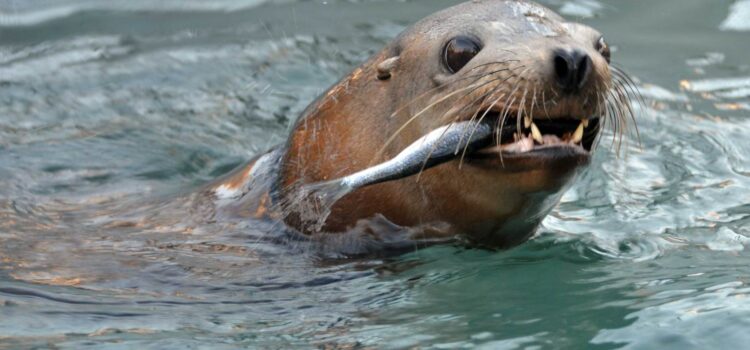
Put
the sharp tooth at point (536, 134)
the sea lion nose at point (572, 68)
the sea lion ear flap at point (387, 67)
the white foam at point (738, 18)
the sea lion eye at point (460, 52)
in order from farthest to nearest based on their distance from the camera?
the white foam at point (738, 18)
the sea lion ear flap at point (387, 67)
the sea lion eye at point (460, 52)
the sharp tooth at point (536, 134)
the sea lion nose at point (572, 68)

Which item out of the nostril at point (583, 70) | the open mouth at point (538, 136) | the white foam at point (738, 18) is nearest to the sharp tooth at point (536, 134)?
the open mouth at point (538, 136)

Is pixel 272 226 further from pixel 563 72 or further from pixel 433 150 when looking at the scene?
pixel 563 72

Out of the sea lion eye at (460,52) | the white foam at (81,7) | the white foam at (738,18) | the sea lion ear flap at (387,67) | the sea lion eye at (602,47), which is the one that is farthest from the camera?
the white foam at (738,18)

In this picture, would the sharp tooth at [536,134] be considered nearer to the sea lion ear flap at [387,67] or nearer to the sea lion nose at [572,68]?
the sea lion nose at [572,68]

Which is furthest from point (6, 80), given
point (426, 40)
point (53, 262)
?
point (426, 40)

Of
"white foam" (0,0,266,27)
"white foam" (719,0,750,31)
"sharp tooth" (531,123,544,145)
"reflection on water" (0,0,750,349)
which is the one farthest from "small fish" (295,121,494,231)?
"white foam" (719,0,750,31)

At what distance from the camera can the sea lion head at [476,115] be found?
15.5ft

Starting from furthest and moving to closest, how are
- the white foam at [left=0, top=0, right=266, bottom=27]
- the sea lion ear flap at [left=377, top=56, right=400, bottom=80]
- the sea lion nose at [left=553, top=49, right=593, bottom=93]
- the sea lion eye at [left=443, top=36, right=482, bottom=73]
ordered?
the white foam at [left=0, top=0, right=266, bottom=27] < the sea lion ear flap at [left=377, top=56, right=400, bottom=80] < the sea lion eye at [left=443, top=36, right=482, bottom=73] < the sea lion nose at [left=553, top=49, right=593, bottom=93]

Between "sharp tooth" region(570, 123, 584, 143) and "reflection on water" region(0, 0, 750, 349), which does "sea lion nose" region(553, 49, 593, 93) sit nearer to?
"sharp tooth" region(570, 123, 584, 143)

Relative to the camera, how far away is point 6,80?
869 cm

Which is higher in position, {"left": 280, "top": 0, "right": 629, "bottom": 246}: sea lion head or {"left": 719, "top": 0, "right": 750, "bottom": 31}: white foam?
{"left": 719, "top": 0, "right": 750, "bottom": 31}: white foam

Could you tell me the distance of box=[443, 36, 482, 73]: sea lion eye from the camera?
5.17 m

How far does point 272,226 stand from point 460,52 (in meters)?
1.12

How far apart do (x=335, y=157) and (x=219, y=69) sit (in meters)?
3.64
